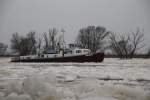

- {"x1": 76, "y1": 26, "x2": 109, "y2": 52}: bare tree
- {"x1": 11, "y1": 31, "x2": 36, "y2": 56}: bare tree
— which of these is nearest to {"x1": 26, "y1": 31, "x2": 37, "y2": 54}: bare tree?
{"x1": 11, "y1": 31, "x2": 36, "y2": 56}: bare tree

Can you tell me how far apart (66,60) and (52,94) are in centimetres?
1805

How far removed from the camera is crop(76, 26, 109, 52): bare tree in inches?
1698

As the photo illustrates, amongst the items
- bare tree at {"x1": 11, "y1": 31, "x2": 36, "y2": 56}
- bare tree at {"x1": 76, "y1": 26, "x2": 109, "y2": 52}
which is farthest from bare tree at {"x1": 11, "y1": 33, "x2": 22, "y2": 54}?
bare tree at {"x1": 76, "y1": 26, "x2": 109, "y2": 52}

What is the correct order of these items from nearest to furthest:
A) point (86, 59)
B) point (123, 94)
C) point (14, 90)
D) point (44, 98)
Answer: point (44, 98), point (123, 94), point (14, 90), point (86, 59)

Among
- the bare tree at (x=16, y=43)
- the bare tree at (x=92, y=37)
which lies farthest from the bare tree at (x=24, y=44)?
the bare tree at (x=92, y=37)

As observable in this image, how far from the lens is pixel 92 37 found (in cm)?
4338

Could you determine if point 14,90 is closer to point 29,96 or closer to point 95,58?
point 29,96

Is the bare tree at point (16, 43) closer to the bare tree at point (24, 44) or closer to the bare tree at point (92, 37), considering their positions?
the bare tree at point (24, 44)

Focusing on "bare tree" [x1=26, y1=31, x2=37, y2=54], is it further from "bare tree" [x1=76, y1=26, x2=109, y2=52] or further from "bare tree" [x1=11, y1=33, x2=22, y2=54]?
"bare tree" [x1=76, y1=26, x2=109, y2=52]

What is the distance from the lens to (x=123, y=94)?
8.48ft

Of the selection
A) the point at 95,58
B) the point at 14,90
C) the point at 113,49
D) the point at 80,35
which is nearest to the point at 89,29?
the point at 80,35

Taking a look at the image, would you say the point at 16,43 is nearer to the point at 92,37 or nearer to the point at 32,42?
the point at 32,42

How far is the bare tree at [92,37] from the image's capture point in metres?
43.1

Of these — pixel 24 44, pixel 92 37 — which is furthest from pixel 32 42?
pixel 92 37
